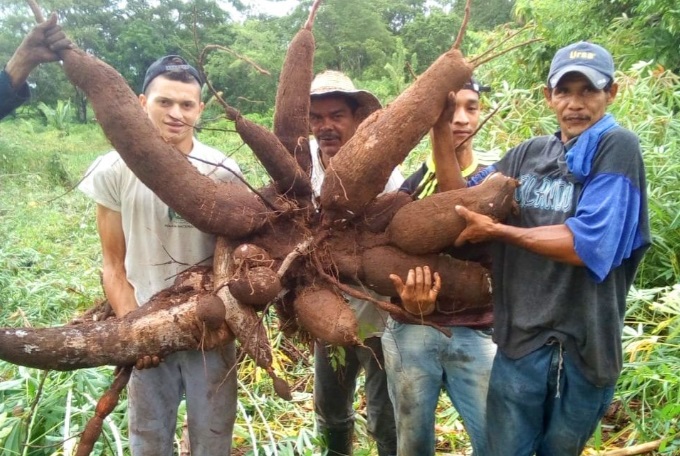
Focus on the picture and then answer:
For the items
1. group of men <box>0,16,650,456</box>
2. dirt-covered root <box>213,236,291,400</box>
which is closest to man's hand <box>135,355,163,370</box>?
group of men <box>0,16,650,456</box>

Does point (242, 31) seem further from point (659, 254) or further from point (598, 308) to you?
point (598, 308)

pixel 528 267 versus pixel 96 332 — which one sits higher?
pixel 528 267

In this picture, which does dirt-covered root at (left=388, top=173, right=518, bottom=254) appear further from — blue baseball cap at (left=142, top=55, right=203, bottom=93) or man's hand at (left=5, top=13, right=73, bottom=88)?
man's hand at (left=5, top=13, right=73, bottom=88)

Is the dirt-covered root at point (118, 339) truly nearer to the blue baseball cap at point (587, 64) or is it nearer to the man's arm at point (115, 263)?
the man's arm at point (115, 263)

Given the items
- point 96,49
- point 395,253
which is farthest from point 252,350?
point 96,49

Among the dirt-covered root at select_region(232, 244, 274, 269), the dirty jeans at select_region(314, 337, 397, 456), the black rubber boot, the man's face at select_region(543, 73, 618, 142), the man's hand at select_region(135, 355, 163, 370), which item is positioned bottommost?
the black rubber boot

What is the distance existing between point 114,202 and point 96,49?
2129 cm

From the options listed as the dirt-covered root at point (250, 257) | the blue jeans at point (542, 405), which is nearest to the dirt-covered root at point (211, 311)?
the dirt-covered root at point (250, 257)

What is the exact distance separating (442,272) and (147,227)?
105 cm

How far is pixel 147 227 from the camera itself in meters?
1.90

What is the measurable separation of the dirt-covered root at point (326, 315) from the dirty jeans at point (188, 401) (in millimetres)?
384

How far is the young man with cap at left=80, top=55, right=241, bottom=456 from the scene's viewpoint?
1892 millimetres

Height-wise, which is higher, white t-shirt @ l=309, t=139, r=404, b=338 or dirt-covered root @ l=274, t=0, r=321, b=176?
dirt-covered root @ l=274, t=0, r=321, b=176

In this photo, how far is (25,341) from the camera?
5.33 feet
